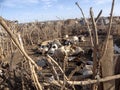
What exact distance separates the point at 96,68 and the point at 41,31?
18.2m

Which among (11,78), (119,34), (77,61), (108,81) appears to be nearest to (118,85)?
(108,81)

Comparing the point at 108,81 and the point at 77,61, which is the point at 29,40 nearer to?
the point at 77,61

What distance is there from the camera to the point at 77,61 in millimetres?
9852

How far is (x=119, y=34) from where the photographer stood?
17734 mm

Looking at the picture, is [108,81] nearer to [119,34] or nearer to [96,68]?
[96,68]

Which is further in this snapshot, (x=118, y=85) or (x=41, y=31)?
(x=41, y=31)

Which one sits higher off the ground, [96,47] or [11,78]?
[96,47]

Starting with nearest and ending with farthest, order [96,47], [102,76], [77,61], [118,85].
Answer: [96,47] < [102,76] < [118,85] < [77,61]

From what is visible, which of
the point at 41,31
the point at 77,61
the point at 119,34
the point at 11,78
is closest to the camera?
the point at 11,78

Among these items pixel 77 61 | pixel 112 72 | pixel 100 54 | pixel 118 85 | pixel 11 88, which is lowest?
pixel 77 61

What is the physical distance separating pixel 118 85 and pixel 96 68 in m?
0.56

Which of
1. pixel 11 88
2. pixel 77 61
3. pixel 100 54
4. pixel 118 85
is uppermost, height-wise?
pixel 100 54

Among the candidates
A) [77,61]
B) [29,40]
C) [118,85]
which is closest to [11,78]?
[118,85]

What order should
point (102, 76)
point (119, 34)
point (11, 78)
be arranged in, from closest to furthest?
1. point (102, 76)
2. point (11, 78)
3. point (119, 34)
